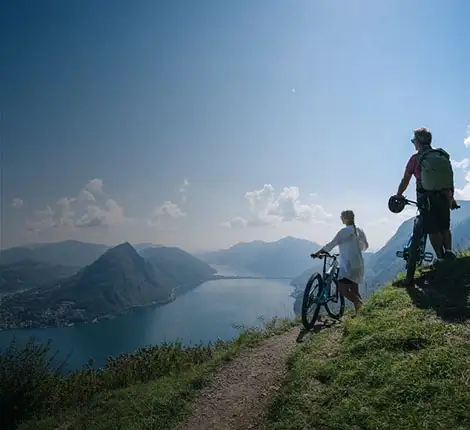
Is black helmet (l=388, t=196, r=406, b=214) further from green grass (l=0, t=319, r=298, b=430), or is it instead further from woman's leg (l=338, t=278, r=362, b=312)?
green grass (l=0, t=319, r=298, b=430)

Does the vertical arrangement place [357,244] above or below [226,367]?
above

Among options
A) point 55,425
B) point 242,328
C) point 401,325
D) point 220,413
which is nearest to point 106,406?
point 55,425

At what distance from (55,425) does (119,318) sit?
461 ft

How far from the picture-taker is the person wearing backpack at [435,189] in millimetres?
7082

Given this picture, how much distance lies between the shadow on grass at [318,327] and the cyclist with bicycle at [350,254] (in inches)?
27.0

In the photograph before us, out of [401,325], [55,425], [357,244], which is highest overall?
[357,244]

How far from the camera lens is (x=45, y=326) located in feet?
391

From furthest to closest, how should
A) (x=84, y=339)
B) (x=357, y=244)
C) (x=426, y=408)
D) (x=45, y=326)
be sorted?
(x=45, y=326)
(x=84, y=339)
(x=357, y=244)
(x=426, y=408)

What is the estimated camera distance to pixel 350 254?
26.0 feet

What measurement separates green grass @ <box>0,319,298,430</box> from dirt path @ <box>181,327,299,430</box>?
27 centimetres

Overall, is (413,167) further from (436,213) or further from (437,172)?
(436,213)

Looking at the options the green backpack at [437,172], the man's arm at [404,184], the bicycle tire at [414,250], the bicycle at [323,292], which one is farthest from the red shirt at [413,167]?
the bicycle at [323,292]

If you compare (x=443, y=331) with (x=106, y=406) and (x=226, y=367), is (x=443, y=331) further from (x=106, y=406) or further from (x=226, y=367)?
(x=106, y=406)

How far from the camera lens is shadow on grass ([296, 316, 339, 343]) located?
7.47 m
